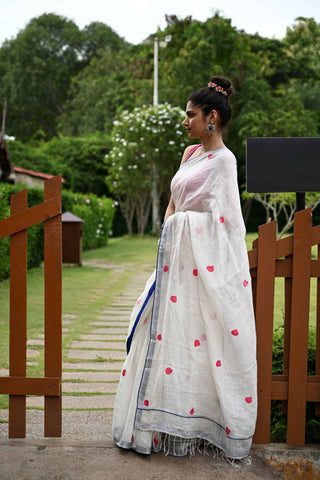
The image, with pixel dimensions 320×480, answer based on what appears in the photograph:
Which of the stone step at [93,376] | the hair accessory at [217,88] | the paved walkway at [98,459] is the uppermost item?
the hair accessory at [217,88]

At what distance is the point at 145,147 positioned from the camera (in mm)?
21188

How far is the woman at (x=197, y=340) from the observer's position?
91.4 inches

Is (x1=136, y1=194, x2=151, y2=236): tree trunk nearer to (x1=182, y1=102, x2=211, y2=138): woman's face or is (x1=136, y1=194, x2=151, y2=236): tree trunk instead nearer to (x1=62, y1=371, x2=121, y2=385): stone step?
(x1=62, y1=371, x2=121, y2=385): stone step

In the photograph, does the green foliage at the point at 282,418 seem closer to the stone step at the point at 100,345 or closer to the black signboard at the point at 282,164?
the black signboard at the point at 282,164

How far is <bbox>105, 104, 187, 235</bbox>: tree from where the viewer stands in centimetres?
2075

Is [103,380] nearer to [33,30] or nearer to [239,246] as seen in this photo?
[239,246]

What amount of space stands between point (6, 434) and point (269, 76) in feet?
97.2

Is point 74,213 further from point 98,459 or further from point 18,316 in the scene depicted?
point 98,459

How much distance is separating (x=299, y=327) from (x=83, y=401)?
4.98 ft

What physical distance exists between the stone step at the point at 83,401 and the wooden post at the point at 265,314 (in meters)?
1.09

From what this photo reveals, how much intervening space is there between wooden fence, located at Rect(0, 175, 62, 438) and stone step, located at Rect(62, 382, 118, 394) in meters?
0.96

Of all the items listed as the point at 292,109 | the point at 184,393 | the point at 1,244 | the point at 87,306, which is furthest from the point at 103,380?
the point at 292,109

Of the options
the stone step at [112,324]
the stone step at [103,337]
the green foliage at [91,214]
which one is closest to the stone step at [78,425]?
the stone step at [103,337]

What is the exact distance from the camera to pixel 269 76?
29594 mm
